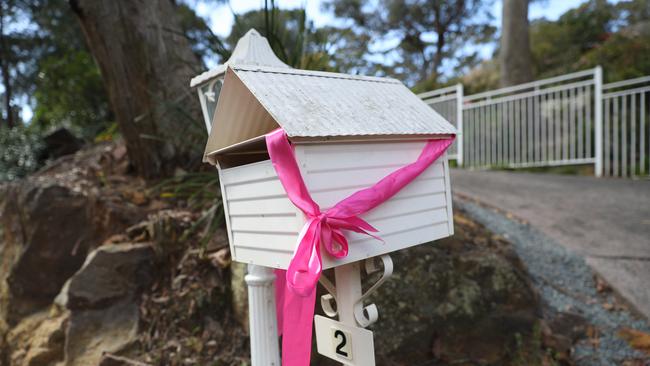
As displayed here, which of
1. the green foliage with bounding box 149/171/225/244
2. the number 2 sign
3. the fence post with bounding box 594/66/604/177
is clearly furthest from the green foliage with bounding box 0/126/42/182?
the fence post with bounding box 594/66/604/177

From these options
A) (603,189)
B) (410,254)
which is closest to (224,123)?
(410,254)

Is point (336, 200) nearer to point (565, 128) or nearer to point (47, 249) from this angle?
point (47, 249)

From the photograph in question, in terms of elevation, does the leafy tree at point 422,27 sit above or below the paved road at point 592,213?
above

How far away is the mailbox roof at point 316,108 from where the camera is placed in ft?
3.37

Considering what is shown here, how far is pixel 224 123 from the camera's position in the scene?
1.30m

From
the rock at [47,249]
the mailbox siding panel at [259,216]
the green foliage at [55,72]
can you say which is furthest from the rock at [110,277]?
the green foliage at [55,72]

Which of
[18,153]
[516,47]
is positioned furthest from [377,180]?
[516,47]

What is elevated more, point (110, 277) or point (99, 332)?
point (110, 277)

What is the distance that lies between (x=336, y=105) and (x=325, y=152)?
0.49ft

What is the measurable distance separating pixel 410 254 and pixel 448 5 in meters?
17.1

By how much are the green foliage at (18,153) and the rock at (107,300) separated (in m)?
2.90

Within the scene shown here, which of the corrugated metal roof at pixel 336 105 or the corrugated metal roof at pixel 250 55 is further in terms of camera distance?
the corrugated metal roof at pixel 250 55

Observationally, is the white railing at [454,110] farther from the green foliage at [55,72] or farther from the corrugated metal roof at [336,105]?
the corrugated metal roof at [336,105]

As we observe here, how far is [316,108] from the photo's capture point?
1082 mm
